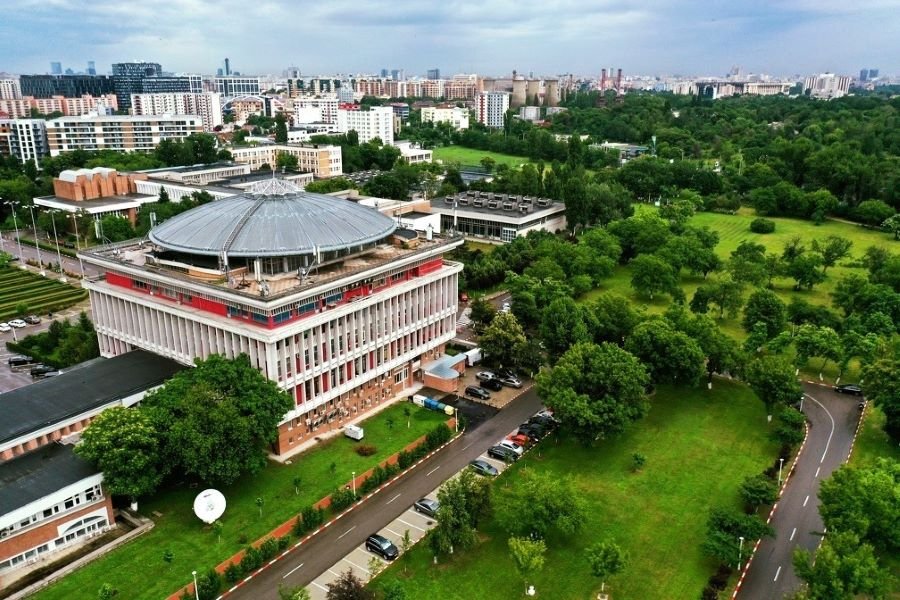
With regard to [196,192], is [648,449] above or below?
below

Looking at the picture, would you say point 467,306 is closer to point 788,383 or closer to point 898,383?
point 788,383

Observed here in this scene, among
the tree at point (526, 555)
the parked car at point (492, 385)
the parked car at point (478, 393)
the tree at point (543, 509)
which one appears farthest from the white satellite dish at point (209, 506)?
the parked car at point (492, 385)

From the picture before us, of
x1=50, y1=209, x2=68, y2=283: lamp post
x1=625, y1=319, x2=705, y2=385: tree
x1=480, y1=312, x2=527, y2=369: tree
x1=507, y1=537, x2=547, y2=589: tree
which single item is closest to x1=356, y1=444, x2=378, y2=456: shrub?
x1=480, y1=312, x2=527, y2=369: tree

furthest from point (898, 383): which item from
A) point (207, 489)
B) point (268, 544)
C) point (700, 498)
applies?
point (207, 489)

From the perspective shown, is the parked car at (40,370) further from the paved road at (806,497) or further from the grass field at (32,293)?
the paved road at (806,497)

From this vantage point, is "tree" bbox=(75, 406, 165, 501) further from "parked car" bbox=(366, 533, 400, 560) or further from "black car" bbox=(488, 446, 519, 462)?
"black car" bbox=(488, 446, 519, 462)
